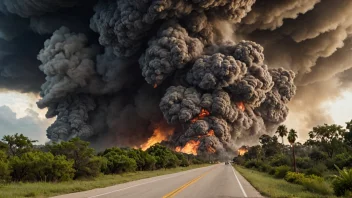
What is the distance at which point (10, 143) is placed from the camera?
31188 millimetres

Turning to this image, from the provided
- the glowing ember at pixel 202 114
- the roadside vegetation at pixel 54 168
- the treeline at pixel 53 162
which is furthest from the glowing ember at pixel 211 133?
the roadside vegetation at pixel 54 168

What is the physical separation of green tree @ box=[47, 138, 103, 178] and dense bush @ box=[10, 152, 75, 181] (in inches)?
142

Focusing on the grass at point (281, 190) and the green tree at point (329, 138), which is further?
the green tree at point (329, 138)

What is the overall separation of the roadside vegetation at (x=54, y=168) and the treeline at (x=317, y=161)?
13.9 m

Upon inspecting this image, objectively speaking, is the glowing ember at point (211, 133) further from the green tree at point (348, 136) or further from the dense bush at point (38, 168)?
the dense bush at point (38, 168)

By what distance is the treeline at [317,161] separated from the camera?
18.2 m

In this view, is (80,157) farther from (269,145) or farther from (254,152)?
(254,152)

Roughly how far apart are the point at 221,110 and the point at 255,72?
1335cm

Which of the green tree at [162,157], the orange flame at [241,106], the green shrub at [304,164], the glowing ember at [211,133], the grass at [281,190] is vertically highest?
the orange flame at [241,106]

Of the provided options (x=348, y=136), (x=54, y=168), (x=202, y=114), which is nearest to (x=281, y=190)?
(x=54, y=168)

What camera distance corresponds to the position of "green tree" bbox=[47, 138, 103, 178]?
30328 millimetres

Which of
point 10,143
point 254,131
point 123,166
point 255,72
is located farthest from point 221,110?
point 10,143

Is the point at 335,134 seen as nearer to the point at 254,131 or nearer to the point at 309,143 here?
the point at 309,143

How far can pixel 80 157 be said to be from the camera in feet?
102
